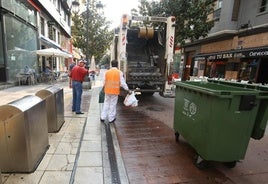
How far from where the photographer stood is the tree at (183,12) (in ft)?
37.4

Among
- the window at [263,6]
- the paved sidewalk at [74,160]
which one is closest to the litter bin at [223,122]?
the paved sidewalk at [74,160]

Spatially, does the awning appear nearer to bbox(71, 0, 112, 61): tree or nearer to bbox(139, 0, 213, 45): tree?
bbox(139, 0, 213, 45): tree

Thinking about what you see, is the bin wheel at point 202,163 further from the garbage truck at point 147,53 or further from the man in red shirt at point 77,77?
the garbage truck at point 147,53

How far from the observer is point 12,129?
9.21 feet

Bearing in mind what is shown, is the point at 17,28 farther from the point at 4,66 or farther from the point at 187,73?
the point at 187,73

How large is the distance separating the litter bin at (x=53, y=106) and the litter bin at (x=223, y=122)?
2.85 metres

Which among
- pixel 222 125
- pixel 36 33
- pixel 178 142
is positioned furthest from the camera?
pixel 36 33

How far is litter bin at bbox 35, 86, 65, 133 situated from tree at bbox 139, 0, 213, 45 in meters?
8.80

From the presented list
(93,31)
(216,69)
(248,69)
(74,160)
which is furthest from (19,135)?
(93,31)

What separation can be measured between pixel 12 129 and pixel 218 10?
1588cm

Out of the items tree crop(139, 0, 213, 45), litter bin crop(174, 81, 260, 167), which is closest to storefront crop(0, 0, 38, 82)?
tree crop(139, 0, 213, 45)

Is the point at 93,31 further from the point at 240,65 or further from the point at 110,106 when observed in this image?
the point at 110,106

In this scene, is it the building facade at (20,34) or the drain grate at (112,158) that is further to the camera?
the building facade at (20,34)

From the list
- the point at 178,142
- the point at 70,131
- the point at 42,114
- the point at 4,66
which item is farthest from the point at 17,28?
the point at 178,142
